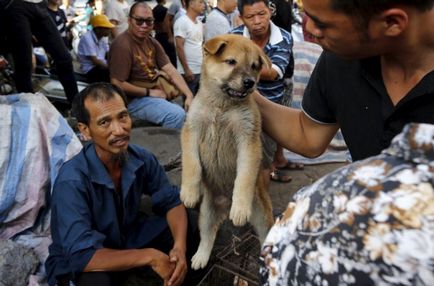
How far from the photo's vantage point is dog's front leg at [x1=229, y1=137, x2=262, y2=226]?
2.58 metres

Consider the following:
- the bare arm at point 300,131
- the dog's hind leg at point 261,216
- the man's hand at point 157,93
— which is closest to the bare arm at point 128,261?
the dog's hind leg at point 261,216

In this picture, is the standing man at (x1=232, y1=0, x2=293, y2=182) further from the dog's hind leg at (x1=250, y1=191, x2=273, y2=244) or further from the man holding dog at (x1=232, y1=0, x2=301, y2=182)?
the dog's hind leg at (x1=250, y1=191, x2=273, y2=244)

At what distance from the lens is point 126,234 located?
295 centimetres

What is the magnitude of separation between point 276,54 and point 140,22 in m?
1.90

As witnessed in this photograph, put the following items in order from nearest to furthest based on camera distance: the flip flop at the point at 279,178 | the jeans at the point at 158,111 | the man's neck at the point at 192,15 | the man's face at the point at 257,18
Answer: the man's face at the point at 257,18
the flip flop at the point at 279,178
the jeans at the point at 158,111
the man's neck at the point at 192,15

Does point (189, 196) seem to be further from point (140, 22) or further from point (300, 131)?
point (140, 22)

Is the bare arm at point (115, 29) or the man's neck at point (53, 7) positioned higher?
the man's neck at point (53, 7)

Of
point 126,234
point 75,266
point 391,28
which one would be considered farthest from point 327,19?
point 126,234

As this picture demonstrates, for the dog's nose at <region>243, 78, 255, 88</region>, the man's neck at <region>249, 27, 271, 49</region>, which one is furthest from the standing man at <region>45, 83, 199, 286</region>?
the man's neck at <region>249, 27, 271, 49</region>

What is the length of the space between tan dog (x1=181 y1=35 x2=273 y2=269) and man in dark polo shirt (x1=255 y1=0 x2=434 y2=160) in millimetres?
612

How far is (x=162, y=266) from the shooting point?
2.61 meters

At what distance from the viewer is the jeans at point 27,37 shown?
14.4ft

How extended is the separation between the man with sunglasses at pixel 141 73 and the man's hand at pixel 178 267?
2.42 metres

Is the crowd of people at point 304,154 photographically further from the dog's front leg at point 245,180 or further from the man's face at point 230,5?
the man's face at point 230,5
